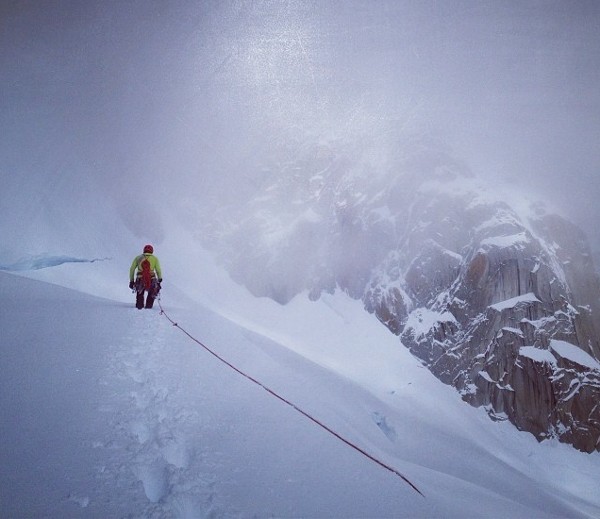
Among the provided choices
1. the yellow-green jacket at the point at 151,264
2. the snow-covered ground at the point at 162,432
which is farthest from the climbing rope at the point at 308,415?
the yellow-green jacket at the point at 151,264

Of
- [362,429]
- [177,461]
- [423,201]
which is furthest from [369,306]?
[177,461]

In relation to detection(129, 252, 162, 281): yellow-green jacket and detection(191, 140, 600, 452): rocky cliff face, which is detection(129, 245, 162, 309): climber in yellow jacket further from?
detection(191, 140, 600, 452): rocky cliff face

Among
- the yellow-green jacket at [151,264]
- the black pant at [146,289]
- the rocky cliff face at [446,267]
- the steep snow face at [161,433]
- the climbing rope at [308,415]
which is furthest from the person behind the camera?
the rocky cliff face at [446,267]

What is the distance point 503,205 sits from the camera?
67.6 m

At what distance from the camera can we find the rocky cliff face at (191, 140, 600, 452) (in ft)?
177

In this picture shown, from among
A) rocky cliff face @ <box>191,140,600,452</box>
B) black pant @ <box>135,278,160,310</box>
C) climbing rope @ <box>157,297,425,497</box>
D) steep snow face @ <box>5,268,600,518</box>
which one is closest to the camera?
steep snow face @ <box>5,268,600,518</box>

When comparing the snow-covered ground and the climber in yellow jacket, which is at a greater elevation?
the climber in yellow jacket

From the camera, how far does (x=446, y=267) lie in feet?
214

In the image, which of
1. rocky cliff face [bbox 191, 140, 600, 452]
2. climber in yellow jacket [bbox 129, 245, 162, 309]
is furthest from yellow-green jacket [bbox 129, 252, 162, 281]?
rocky cliff face [bbox 191, 140, 600, 452]

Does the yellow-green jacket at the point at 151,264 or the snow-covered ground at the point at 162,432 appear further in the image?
the yellow-green jacket at the point at 151,264

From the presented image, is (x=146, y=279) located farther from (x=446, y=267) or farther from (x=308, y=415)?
(x=446, y=267)

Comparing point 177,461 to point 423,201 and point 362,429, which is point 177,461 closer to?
point 362,429

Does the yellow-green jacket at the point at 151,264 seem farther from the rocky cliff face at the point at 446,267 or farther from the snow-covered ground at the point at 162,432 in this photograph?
the rocky cliff face at the point at 446,267

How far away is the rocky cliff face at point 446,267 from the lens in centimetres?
5391
